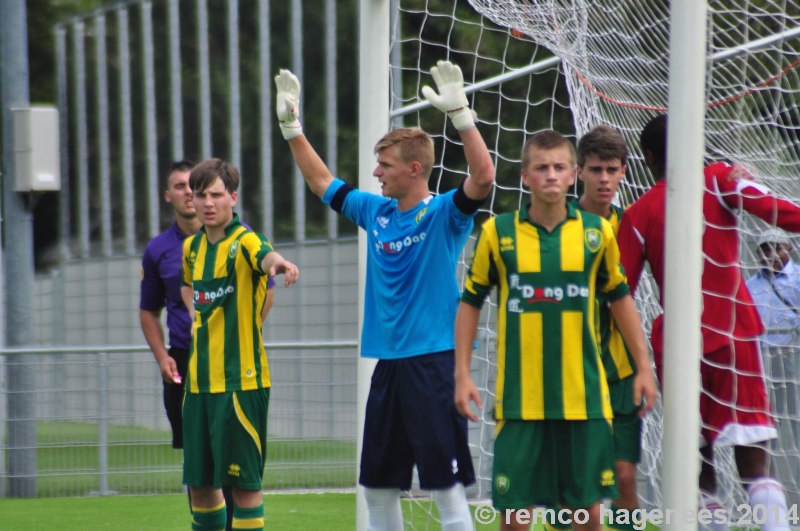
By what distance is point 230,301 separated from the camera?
15.6ft

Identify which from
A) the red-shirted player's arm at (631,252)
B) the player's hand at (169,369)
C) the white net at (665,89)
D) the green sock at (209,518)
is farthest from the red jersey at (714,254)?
the player's hand at (169,369)

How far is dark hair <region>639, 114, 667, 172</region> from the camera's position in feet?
13.8

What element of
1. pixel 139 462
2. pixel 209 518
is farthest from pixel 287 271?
pixel 139 462

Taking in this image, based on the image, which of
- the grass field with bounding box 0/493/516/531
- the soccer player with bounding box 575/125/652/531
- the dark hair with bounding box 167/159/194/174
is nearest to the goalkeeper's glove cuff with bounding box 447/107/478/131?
the soccer player with bounding box 575/125/652/531

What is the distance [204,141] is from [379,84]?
815 cm

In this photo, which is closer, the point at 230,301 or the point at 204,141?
the point at 230,301

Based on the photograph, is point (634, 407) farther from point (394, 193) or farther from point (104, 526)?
point (104, 526)

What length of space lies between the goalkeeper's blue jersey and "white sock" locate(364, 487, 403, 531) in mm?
504

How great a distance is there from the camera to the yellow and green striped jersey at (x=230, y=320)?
4.71 m

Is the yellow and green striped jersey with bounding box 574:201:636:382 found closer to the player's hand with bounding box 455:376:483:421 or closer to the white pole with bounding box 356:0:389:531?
the player's hand with bounding box 455:376:483:421

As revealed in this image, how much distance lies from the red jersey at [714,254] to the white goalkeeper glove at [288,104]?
56.0 inches

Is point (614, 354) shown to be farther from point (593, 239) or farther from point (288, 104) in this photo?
point (288, 104)

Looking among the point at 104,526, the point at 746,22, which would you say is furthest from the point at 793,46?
the point at 104,526

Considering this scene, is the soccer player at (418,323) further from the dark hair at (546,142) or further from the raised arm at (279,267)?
the raised arm at (279,267)
